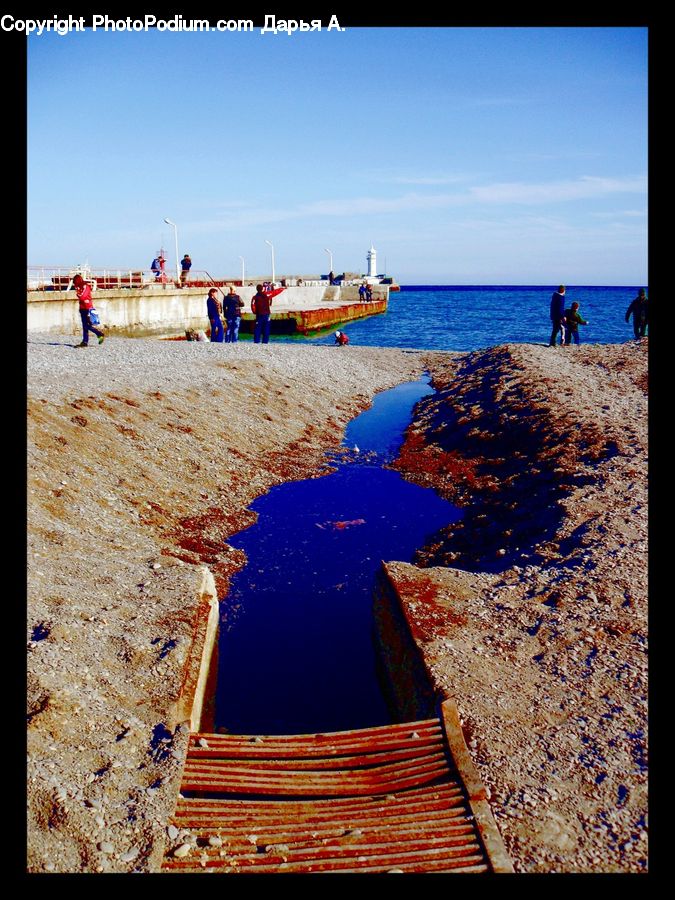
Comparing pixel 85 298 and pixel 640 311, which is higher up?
pixel 640 311

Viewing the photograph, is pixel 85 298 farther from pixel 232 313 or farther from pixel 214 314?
pixel 214 314

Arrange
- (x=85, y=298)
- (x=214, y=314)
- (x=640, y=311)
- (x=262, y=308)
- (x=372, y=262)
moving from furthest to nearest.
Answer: (x=372, y=262), (x=640, y=311), (x=214, y=314), (x=262, y=308), (x=85, y=298)

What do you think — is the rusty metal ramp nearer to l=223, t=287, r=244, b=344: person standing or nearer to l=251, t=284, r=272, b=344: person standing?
l=251, t=284, r=272, b=344: person standing

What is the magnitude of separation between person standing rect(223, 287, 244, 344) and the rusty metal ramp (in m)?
22.2

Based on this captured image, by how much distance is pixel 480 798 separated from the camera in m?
5.28

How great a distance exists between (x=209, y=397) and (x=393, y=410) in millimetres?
7901

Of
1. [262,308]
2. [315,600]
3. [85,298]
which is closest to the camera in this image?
[315,600]

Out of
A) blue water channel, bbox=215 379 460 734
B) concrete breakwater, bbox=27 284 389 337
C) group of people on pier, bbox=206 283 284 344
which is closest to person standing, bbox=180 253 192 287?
concrete breakwater, bbox=27 284 389 337

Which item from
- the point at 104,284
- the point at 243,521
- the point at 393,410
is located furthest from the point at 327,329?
the point at 243,521

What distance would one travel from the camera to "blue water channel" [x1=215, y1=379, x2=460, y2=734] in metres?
8.05

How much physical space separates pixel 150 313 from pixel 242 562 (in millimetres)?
26677

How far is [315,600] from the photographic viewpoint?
10328 millimetres

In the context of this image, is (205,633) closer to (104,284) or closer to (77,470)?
(77,470)

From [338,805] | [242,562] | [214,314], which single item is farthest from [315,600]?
[214,314]
